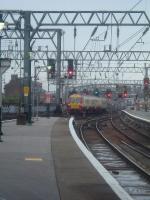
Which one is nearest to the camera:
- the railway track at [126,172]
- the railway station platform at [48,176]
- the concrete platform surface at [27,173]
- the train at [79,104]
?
the concrete platform surface at [27,173]

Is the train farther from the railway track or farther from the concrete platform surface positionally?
the concrete platform surface

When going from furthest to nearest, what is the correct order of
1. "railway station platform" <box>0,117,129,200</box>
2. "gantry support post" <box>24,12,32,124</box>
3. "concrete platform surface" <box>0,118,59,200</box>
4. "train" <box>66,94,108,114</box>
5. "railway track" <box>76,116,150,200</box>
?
"train" <box>66,94,108,114</box> < "gantry support post" <box>24,12,32,124</box> < "railway track" <box>76,116,150,200</box> < "railway station platform" <box>0,117,129,200</box> < "concrete platform surface" <box>0,118,59,200</box>

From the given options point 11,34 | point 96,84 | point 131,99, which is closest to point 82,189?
point 11,34

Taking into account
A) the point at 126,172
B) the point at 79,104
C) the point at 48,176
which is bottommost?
the point at 126,172

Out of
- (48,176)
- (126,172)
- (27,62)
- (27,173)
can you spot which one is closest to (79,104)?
(27,62)

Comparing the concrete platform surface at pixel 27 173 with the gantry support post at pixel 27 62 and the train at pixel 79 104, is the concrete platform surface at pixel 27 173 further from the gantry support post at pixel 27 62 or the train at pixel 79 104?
the train at pixel 79 104

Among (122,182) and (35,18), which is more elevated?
(35,18)

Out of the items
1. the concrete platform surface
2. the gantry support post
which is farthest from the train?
the concrete platform surface

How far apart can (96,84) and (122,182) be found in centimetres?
12300

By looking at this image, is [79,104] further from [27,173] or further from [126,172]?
[27,173]

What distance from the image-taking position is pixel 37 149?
79.4 ft

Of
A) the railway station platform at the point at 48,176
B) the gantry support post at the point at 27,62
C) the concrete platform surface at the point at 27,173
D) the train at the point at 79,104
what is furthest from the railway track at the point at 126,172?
the train at the point at 79,104

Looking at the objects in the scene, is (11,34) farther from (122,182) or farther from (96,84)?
(96,84)

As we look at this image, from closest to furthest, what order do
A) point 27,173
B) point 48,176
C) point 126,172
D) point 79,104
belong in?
1. point 48,176
2. point 27,173
3. point 126,172
4. point 79,104
